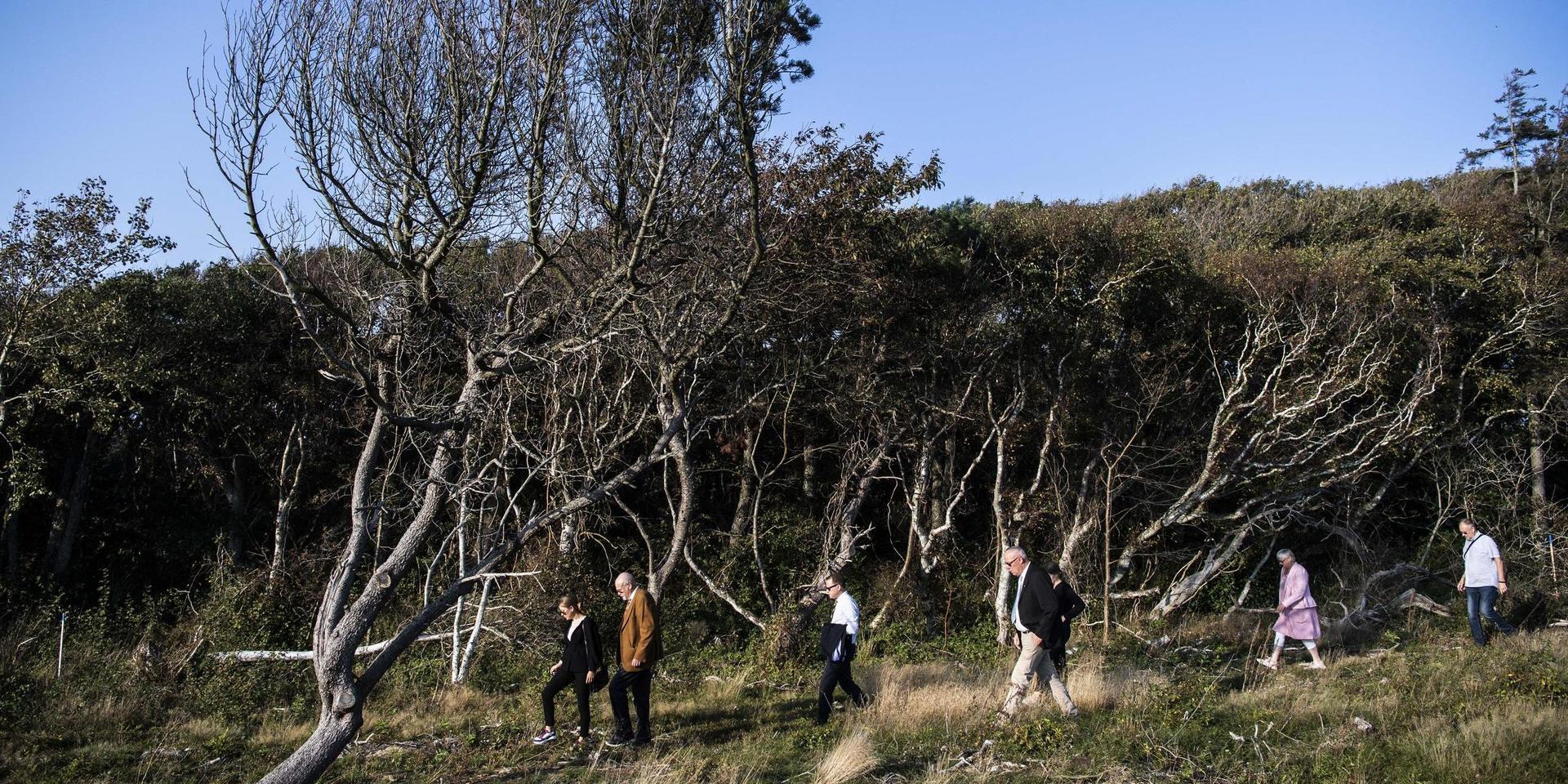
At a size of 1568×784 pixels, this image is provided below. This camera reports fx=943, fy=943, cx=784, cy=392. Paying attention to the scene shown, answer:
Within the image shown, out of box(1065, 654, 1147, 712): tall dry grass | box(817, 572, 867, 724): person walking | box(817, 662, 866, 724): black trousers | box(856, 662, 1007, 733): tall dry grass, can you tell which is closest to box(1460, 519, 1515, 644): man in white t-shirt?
box(1065, 654, 1147, 712): tall dry grass

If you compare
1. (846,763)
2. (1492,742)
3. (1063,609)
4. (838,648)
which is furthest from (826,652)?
(1492,742)

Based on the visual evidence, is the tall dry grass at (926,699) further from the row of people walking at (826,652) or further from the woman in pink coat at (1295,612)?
the woman in pink coat at (1295,612)

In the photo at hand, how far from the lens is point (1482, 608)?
10.4 meters

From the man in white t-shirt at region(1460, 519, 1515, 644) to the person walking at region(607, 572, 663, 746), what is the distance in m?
8.74

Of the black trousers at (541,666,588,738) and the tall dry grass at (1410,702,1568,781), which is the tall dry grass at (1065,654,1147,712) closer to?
the tall dry grass at (1410,702,1568,781)

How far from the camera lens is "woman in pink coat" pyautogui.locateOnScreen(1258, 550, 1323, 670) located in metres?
9.90

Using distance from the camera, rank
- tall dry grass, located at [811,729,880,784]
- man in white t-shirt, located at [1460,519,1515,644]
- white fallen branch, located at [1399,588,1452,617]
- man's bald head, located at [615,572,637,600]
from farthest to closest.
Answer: white fallen branch, located at [1399,588,1452,617] → man in white t-shirt, located at [1460,519,1515,644] → man's bald head, located at [615,572,637,600] → tall dry grass, located at [811,729,880,784]

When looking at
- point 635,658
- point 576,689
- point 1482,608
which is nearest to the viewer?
point 635,658

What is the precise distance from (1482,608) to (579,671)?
31.8 feet

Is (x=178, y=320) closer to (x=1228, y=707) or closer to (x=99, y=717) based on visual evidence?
(x=99, y=717)

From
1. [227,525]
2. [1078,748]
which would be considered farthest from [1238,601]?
[227,525]

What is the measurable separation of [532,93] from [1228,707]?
7671 mm

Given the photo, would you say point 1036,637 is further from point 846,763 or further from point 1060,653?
point 846,763

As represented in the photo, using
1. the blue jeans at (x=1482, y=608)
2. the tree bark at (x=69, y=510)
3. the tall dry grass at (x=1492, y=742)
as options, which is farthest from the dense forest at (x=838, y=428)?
the tall dry grass at (x=1492, y=742)
